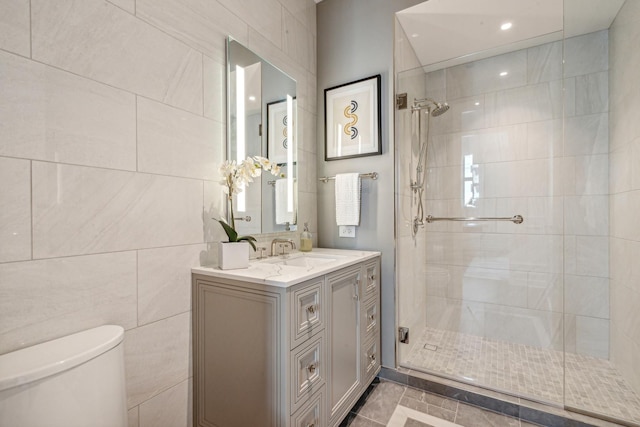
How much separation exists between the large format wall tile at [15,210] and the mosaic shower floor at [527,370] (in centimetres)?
210

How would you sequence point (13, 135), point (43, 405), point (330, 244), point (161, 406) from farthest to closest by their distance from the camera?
point (330, 244)
point (161, 406)
point (13, 135)
point (43, 405)

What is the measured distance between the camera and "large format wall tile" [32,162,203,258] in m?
0.92

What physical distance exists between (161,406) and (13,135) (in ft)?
3.67

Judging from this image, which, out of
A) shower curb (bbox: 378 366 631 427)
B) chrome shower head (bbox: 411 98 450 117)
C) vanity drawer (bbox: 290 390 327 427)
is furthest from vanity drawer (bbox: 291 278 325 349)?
chrome shower head (bbox: 411 98 450 117)

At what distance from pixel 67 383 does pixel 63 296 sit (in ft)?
0.96

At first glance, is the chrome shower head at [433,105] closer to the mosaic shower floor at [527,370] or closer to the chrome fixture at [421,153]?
the chrome fixture at [421,153]

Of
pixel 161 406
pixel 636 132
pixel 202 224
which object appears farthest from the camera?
pixel 636 132

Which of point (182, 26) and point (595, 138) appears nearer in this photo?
point (182, 26)

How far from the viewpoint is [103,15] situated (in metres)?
1.05

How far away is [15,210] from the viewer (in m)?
0.86

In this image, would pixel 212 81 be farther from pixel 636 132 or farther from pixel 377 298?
pixel 636 132

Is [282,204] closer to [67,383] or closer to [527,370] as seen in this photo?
[67,383]

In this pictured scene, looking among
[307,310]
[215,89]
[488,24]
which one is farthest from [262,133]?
[488,24]

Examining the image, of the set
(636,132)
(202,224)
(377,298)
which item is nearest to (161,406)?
(202,224)
